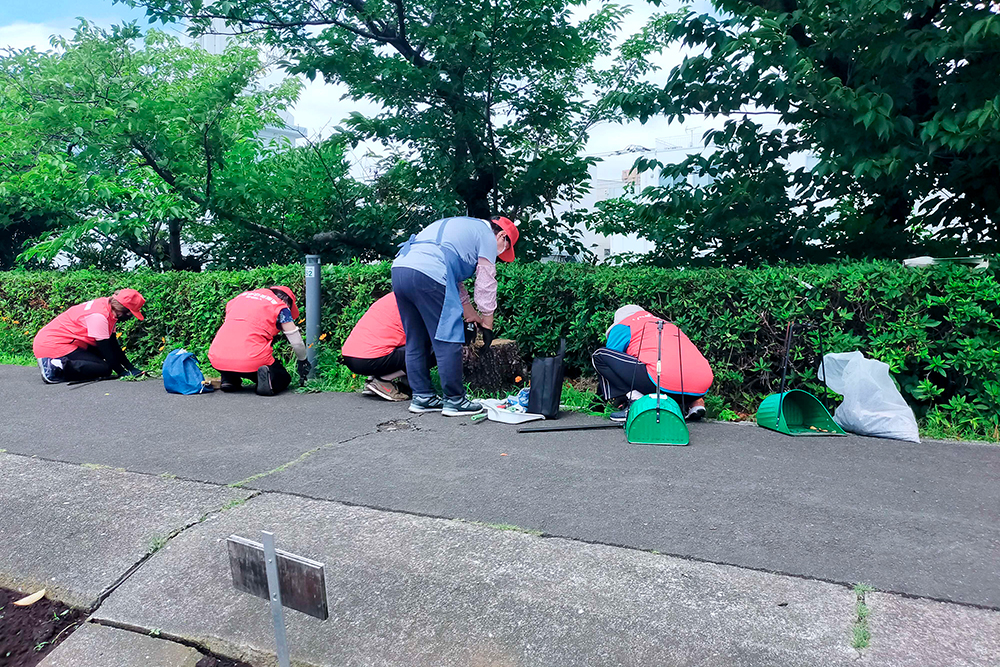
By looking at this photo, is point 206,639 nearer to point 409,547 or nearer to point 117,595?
point 117,595

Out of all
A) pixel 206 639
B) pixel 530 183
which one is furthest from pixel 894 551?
pixel 530 183

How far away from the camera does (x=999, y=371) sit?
499cm

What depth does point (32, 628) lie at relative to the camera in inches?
106

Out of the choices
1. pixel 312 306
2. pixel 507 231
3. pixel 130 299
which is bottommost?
pixel 312 306

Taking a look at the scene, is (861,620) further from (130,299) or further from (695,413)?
(130,299)

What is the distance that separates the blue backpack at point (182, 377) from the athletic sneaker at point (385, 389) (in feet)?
6.34

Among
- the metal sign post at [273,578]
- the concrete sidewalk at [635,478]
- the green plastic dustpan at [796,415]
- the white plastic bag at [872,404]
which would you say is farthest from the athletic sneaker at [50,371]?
the white plastic bag at [872,404]

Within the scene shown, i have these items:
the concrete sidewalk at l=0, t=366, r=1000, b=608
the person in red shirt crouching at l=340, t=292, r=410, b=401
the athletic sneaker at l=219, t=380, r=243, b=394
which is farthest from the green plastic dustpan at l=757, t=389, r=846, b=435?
the athletic sneaker at l=219, t=380, r=243, b=394

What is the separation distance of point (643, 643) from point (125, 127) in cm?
865

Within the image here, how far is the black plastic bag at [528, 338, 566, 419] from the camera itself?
5.57m

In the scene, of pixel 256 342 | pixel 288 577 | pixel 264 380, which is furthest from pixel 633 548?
pixel 256 342

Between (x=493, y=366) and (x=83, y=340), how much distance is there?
16.3 ft

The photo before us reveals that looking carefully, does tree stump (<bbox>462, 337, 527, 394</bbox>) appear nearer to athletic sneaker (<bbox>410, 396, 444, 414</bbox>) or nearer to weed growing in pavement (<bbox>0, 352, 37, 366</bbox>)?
athletic sneaker (<bbox>410, 396, 444, 414</bbox>)

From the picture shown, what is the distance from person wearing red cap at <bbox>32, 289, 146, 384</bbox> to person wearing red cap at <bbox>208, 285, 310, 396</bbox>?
1637mm
